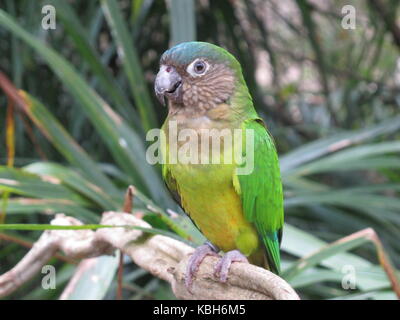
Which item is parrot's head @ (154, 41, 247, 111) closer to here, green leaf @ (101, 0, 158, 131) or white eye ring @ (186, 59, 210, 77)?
white eye ring @ (186, 59, 210, 77)

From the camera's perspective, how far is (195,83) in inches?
40.6

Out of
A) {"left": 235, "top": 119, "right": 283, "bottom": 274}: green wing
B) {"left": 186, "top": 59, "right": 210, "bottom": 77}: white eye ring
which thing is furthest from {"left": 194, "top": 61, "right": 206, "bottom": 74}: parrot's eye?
{"left": 235, "top": 119, "right": 283, "bottom": 274}: green wing

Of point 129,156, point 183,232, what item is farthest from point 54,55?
point 183,232

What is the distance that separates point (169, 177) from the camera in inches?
47.1

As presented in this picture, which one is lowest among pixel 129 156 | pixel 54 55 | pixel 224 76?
pixel 224 76

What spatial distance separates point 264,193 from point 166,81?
1.14 feet

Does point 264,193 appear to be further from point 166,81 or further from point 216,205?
point 166,81

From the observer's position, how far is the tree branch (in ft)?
3.07

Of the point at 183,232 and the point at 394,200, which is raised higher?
the point at 394,200

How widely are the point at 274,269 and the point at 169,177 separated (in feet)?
1.01

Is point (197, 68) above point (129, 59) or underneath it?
underneath

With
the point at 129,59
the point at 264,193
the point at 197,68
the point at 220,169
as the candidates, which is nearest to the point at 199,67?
the point at 197,68

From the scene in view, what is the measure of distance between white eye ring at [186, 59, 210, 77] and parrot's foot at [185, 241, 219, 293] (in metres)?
0.34
